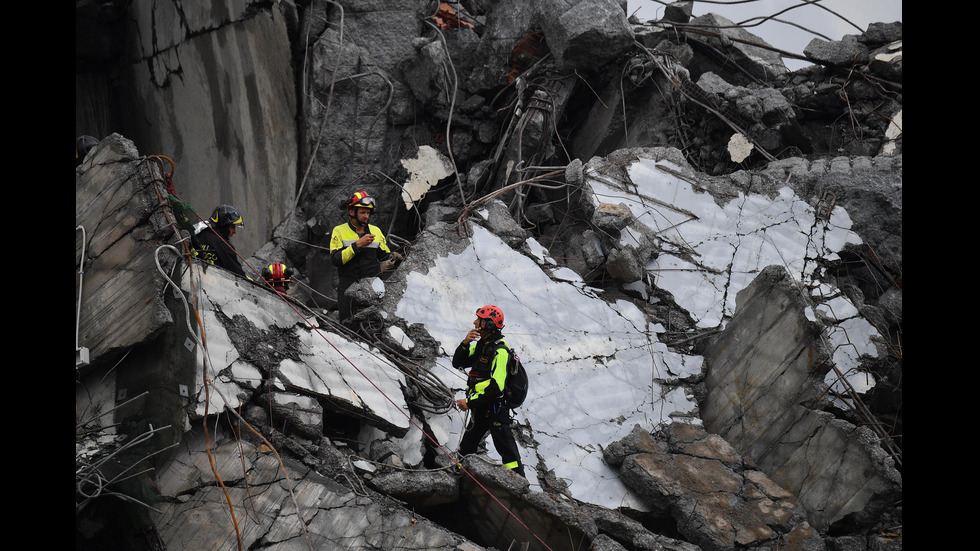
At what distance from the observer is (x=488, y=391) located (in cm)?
508

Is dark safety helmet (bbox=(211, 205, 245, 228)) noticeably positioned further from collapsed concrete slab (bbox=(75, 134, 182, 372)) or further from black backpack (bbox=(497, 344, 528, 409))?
black backpack (bbox=(497, 344, 528, 409))

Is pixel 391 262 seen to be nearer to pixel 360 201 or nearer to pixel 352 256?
pixel 352 256

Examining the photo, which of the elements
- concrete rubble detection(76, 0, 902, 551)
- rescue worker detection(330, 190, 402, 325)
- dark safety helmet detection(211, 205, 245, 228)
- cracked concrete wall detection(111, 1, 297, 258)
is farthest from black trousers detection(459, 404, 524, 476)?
cracked concrete wall detection(111, 1, 297, 258)

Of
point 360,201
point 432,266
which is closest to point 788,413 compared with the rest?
point 432,266

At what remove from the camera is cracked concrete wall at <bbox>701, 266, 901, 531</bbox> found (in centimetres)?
530

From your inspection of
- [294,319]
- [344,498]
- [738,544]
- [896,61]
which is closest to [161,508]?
[344,498]

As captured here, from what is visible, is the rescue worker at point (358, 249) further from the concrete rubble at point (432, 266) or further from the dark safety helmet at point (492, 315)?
the dark safety helmet at point (492, 315)

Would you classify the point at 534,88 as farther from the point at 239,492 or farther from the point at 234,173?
the point at 239,492

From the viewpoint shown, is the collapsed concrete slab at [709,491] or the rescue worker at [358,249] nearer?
the collapsed concrete slab at [709,491]

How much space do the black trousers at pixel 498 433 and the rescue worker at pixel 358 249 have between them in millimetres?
1671

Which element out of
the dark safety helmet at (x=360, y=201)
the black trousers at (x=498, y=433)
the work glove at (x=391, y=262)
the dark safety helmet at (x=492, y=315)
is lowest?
the black trousers at (x=498, y=433)

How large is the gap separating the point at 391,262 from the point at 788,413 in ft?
10.5

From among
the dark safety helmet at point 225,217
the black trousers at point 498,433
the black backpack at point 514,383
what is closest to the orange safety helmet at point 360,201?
the dark safety helmet at point 225,217

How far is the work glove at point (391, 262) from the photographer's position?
6449 millimetres
